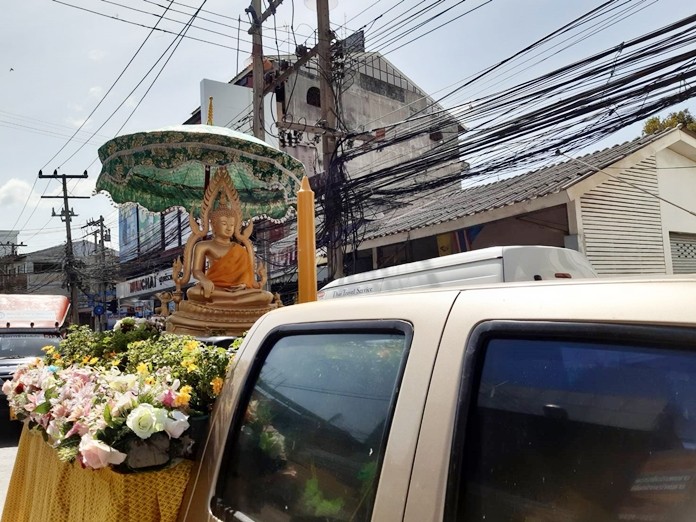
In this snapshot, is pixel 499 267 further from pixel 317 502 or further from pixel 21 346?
pixel 21 346

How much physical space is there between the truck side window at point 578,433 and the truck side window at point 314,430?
21 cm

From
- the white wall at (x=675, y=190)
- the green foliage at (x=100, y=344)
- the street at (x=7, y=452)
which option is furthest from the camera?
the white wall at (x=675, y=190)

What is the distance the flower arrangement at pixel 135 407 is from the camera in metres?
1.57

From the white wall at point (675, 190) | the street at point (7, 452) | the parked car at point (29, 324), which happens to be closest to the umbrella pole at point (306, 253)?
the street at point (7, 452)

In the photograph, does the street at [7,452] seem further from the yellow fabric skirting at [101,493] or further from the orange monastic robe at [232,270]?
the yellow fabric skirting at [101,493]

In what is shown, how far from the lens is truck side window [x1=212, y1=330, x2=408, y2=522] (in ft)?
3.89

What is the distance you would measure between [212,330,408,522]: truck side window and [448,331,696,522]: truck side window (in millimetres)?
212

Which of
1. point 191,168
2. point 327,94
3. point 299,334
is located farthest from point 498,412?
point 327,94

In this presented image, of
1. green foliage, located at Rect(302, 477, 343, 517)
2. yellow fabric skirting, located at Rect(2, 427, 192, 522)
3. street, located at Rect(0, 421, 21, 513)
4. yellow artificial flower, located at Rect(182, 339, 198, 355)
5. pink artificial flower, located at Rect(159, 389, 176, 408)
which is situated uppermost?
yellow artificial flower, located at Rect(182, 339, 198, 355)

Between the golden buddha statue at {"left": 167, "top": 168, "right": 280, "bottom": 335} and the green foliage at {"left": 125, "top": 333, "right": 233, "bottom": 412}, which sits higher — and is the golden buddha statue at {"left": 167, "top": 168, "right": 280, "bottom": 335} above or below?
above

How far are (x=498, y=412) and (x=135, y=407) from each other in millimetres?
1116

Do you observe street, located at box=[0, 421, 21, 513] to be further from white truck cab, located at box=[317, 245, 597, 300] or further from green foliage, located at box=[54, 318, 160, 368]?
white truck cab, located at box=[317, 245, 597, 300]

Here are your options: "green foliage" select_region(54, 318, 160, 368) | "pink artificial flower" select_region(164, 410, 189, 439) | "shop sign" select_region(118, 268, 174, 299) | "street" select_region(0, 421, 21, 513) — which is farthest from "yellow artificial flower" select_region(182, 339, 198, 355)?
"shop sign" select_region(118, 268, 174, 299)

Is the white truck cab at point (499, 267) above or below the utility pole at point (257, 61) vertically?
below
